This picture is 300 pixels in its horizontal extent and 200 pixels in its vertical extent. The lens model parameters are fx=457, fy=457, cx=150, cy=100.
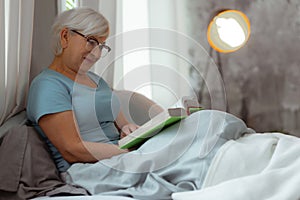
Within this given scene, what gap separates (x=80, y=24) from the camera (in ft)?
5.10

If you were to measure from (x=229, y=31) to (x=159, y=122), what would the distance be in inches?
42.9

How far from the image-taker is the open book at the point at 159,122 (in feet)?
4.14

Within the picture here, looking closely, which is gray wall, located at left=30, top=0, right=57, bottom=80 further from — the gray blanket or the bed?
the gray blanket

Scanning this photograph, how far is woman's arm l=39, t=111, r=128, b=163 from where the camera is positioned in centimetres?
136

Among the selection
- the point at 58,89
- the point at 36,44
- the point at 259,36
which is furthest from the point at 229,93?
the point at 58,89

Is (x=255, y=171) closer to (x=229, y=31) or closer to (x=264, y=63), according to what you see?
(x=229, y=31)

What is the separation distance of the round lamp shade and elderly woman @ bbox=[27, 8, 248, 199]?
2.62 feet

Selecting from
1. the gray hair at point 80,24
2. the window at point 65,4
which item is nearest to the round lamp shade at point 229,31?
the window at point 65,4

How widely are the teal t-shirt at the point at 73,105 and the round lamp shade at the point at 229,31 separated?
0.86 metres

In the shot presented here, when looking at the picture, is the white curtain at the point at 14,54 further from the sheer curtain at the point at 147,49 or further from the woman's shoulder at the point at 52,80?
the sheer curtain at the point at 147,49

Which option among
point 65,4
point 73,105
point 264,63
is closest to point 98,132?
point 73,105

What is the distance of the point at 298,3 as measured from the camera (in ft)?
7.88

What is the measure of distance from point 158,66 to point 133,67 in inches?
5.8

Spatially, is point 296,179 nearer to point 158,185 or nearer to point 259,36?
point 158,185
